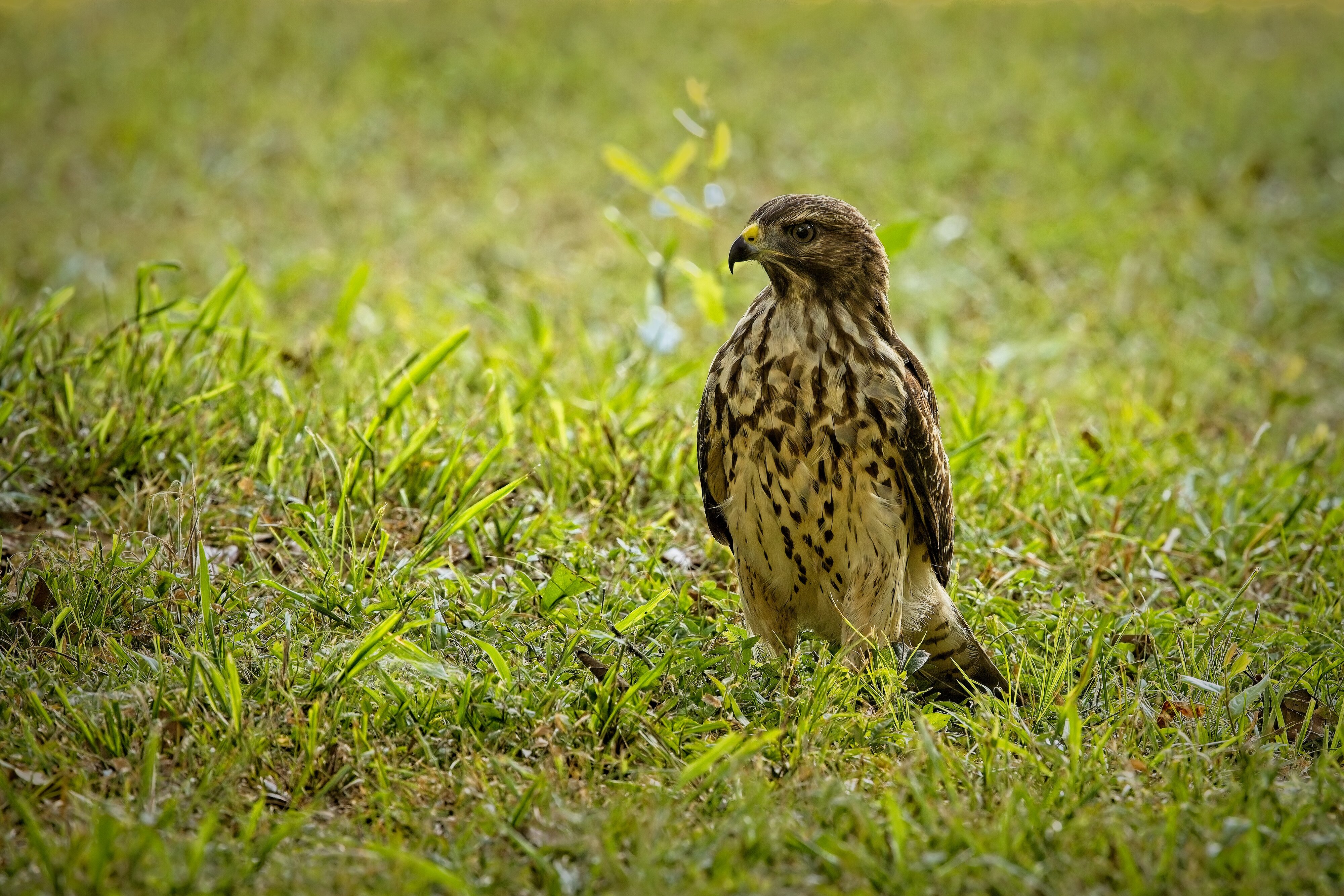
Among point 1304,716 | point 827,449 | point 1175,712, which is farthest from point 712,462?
point 1304,716

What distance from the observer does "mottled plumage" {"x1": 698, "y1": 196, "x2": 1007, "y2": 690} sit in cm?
366

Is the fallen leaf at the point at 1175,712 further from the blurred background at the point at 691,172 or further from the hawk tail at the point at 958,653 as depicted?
the blurred background at the point at 691,172

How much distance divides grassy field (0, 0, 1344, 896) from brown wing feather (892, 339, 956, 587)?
404 mm

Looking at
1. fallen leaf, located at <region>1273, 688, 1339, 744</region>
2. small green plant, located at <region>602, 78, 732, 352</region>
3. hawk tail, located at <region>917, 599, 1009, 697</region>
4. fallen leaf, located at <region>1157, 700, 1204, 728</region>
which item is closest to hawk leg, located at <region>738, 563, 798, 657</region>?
hawk tail, located at <region>917, 599, 1009, 697</region>

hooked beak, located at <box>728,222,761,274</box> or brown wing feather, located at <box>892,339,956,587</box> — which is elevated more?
hooked beak, located at <box>728,222,761,274</box>

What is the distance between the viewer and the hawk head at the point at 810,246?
3740mm

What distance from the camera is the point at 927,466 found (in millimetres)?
3775

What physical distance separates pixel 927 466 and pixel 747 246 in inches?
34.1

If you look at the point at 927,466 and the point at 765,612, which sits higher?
the point at 927,466

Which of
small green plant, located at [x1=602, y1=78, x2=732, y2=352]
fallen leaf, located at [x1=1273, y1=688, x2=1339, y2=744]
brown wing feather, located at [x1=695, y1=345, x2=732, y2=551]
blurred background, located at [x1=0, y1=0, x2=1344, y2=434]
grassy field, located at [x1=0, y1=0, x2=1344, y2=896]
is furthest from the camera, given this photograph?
blurred background, located at [x1=0, y1=0, x2=1344, y2=434]

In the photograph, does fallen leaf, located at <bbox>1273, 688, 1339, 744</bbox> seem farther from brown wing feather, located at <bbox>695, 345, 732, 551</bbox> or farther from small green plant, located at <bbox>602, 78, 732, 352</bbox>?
small green plant, located at <bbox>602, 78, 732, 352</bbox>

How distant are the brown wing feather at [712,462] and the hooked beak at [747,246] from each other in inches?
11.2

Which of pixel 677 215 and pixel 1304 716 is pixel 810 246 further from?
pixel 1304 716

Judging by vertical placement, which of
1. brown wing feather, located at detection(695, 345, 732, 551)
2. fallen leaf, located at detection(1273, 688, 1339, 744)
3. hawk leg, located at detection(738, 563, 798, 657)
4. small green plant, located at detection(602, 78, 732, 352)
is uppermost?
small green plant, located at detection(602, 78, 732, 352)
